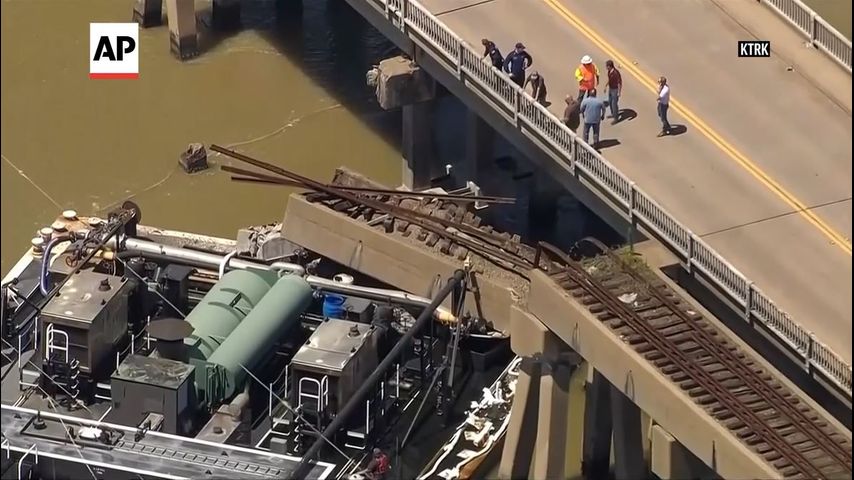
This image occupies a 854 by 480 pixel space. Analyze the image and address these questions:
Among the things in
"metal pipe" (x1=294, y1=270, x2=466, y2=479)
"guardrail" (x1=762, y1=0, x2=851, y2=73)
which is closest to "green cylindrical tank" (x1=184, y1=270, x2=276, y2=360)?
"metal pipe" (x1=294, y1=270, x2=466, y2=479)

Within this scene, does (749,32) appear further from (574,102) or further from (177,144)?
(177,144)

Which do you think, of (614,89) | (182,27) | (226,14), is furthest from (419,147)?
(226,14)

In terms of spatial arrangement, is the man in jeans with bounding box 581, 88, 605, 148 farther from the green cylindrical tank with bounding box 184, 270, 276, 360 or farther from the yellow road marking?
the green cylindrical tank with bounding box 184, 270, 276, 360

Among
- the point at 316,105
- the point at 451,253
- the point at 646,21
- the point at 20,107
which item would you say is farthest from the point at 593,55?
the point at 20,107

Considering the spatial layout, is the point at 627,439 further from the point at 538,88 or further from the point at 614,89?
the point at 538,88

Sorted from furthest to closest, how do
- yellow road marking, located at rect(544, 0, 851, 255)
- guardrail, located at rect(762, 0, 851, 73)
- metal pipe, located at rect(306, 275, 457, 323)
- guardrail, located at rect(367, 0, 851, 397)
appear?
guardrail, located at rect(762, 0, 851, 73) < metal pipe, located at rect(306, 275, 457, 323) < yellow road marking, located at rect(544, 0, 851, 255) < guardrail, located at rect(367, 0, 851, 397)
